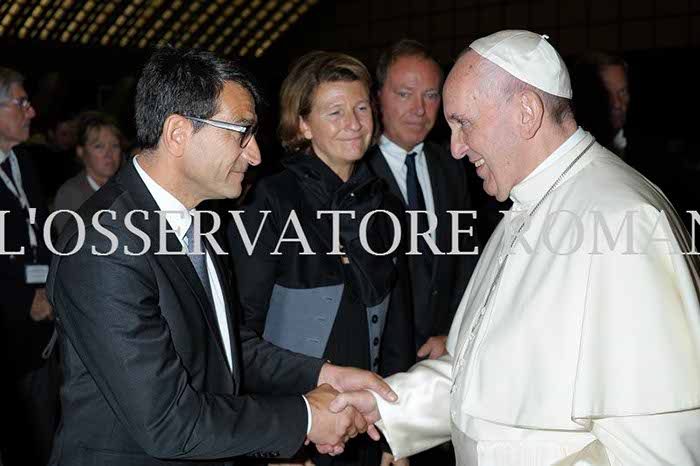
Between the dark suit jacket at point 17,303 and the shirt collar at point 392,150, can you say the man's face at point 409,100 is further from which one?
the dark suit jacket at point 17,303

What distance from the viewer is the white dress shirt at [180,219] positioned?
2160 millimetres

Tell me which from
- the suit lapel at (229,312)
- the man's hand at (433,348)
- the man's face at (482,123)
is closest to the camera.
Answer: the man's face at (482,123)

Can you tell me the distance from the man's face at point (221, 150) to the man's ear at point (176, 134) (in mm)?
18

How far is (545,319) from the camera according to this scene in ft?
6.57

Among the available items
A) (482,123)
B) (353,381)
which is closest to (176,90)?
(482,123)

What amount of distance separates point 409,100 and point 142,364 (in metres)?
2.16

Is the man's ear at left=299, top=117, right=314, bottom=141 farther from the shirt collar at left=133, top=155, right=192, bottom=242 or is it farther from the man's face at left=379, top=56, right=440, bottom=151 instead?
the shirt collar at left=133, top=155, right=192, bottom=242

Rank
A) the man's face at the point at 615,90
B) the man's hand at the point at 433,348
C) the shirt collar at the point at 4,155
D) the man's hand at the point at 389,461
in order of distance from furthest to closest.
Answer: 1. the man's face at the point at 615,90
2. the shirt collar at the point at 4,155
3. the man's hand at the point at 433,348
4. the man's hand at the point at 389,461

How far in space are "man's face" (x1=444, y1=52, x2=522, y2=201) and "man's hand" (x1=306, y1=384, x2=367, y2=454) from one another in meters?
0.75

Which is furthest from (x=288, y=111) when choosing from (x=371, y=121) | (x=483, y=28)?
(x=483, y=28)

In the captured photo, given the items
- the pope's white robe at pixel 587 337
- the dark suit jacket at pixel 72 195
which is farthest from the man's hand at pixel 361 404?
the dark suit jacket at pixel 72 195

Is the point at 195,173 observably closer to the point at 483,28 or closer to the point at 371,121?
the point at 371,121

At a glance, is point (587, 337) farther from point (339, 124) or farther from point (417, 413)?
point (339, 124)

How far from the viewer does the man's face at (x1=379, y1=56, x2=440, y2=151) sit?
373cm
